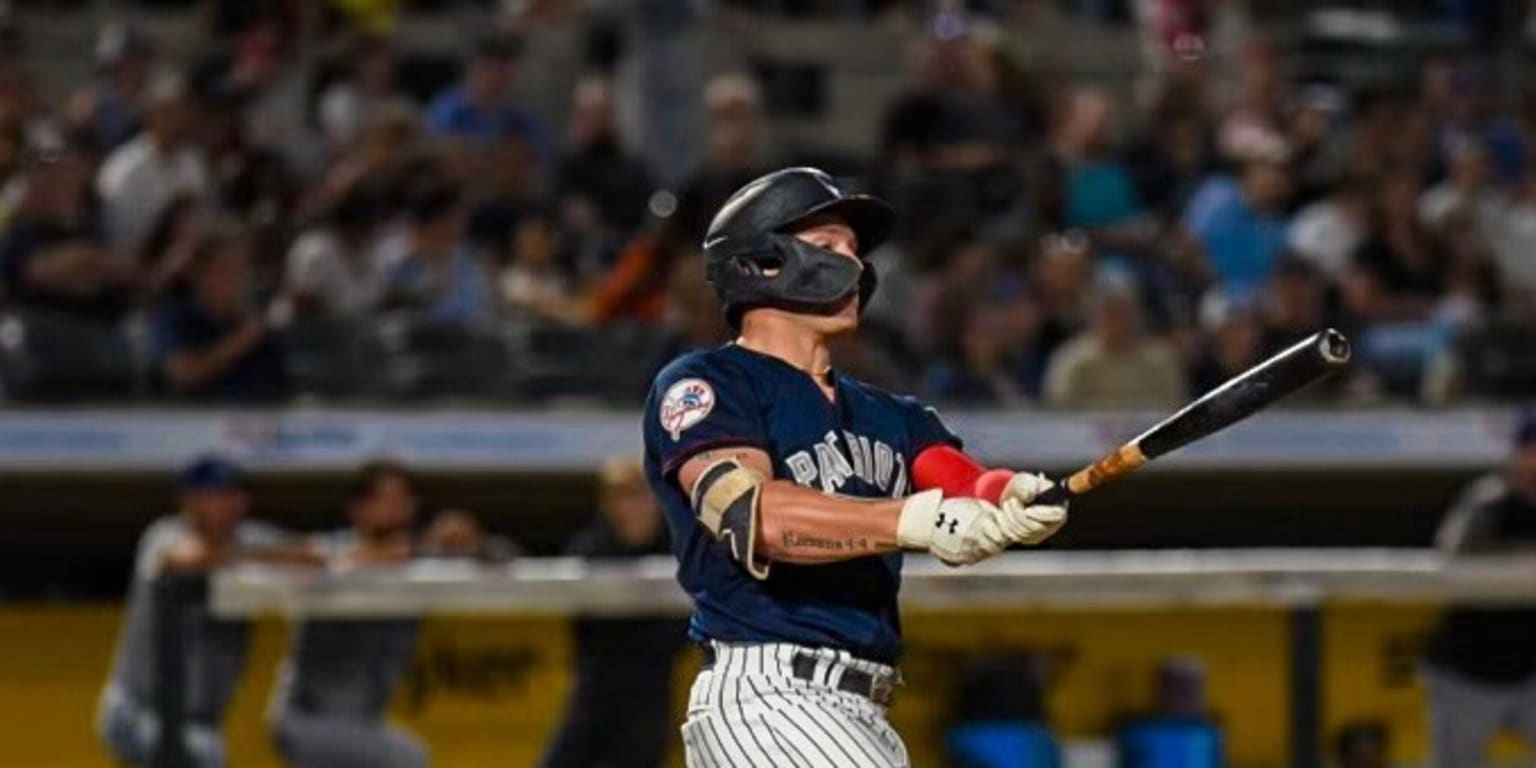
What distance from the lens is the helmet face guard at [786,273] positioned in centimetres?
491

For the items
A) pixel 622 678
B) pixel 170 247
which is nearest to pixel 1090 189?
pixel 170 247

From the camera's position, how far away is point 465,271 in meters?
11.0

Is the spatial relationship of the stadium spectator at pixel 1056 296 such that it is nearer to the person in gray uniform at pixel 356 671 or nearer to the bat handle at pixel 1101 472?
the person in gray uniform at pixel 356 671

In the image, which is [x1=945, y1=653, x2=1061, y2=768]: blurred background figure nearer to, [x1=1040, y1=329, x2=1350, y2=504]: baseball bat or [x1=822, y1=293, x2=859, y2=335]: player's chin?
[x1=822, y1=293, x2=859, y2=335]: player's chin

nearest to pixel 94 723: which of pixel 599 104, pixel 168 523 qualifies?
pixel 168 523

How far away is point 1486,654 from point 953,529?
19.3 ft

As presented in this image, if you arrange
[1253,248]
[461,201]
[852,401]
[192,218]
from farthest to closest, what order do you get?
[1253,248], [461,201], [192,218], [852,401]

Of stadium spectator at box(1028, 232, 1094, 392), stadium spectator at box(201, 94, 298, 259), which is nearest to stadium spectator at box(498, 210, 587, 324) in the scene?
stadium spectator at box(201, 94, 298, 259)

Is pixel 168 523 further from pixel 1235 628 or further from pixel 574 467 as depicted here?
pixel 1235 628

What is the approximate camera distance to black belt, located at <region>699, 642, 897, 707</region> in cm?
494

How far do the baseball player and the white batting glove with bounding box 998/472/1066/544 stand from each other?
Result: 6.0 inches

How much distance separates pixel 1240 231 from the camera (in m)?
12.4

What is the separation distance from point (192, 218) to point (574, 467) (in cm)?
141

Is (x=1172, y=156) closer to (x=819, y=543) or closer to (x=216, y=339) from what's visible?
(x=216, y=339)
